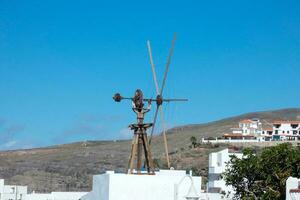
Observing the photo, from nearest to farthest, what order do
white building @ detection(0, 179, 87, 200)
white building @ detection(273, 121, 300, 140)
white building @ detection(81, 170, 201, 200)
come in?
white building @ detection(81, 170, 201, 200), white building @ detection(0, 179, 87, 200), white building @ detection(273, 121, 300, 140)

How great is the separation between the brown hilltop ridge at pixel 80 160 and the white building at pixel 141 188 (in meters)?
42.9

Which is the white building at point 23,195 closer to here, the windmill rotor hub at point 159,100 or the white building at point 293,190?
the white building at point 293,190

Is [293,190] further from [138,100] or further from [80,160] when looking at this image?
[80,160]

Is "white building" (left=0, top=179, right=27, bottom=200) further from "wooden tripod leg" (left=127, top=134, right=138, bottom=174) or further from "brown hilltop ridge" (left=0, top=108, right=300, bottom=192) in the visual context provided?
"wooden tripod leg" (left=127, top=134, right=138, bottom=174)

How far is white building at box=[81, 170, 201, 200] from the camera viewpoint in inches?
987

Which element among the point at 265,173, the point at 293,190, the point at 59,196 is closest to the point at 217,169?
the point at 59,196

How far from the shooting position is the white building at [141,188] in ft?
82.2

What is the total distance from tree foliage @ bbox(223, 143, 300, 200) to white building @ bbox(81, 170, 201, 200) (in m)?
12.7

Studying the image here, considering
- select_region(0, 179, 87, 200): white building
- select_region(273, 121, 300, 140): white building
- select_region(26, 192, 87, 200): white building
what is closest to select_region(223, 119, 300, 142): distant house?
select_region(273, 121, 300, 140): white building

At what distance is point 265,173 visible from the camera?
4119cm

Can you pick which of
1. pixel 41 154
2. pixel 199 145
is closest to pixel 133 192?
pixel 199 145

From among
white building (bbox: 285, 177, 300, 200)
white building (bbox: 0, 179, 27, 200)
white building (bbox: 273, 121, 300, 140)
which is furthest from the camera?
white building (bbox: 273, 121, 300, 140)

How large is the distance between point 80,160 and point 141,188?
11528 centimetres

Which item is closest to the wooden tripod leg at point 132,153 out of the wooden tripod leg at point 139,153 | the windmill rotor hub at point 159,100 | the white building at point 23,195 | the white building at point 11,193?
the wooden tripod leg at point 139,153
